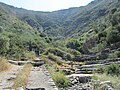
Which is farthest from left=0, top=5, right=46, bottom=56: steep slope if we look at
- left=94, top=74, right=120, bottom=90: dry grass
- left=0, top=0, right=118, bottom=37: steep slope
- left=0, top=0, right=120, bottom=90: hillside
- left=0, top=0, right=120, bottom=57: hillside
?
left=0, top=0, right=118, bottom=37: steep slope

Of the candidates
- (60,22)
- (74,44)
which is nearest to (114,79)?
(74,44)

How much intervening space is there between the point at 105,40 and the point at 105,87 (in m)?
71.8

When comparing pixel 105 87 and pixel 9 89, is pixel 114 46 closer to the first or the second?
pixel 105 87

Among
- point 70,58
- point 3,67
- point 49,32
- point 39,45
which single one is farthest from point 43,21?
point 3,67

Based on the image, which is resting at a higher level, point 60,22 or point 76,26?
point 60,22

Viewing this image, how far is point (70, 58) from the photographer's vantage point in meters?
73.4

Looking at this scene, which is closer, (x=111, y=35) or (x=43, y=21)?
(x=111, y=35)

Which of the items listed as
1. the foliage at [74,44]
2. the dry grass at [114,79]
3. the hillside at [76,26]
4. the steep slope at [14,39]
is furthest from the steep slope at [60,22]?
the dry grass at [114,79]

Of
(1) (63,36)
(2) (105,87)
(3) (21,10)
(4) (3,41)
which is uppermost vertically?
(3) (21,10)

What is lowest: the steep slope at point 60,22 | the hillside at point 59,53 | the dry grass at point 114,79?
the dry grass at point 114,79

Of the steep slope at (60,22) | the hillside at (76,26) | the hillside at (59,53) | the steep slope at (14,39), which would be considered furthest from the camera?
the steep slope at (60,22)

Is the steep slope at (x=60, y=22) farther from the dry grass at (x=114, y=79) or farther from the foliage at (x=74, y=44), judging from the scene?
the dry grass at (x=114, y=79)

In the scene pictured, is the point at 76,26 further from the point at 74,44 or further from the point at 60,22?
the point at 74,44

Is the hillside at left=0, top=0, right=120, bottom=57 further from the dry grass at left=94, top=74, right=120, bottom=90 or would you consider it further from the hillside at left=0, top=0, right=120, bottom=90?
the dry grass at left=94, top=74, right=120, bottom=90
